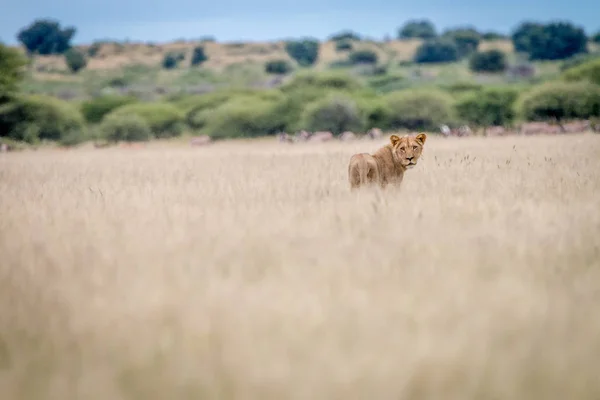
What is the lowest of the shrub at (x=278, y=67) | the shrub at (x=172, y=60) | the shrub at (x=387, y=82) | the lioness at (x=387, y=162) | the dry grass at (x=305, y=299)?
the dry grass at (x=305, y=299)

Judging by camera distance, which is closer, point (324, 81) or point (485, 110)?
point (485, 110)

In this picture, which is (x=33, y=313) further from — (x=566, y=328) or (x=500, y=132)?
(x=500, y=132)

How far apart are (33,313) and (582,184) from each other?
6843 millimetres

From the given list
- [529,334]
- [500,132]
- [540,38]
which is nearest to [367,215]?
[529,334]

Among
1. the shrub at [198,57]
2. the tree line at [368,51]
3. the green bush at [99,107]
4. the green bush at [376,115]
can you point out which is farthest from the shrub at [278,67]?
the green bush at [376,115]

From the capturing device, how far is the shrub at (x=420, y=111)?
36.2 meters

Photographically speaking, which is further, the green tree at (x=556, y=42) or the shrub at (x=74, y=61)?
the green tree at (x=556, y=42)

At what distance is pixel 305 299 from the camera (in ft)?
12.1

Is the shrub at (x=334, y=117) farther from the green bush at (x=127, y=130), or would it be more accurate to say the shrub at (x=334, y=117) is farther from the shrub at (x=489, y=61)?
the shrub at (x=489, y=61)

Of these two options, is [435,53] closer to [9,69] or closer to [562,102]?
[562,102]

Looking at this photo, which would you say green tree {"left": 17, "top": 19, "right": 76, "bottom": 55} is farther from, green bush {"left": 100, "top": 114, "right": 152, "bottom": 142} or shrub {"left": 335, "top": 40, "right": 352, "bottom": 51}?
green bush {"left": 100, "top": 114, "right": 152, "bottom": 142}

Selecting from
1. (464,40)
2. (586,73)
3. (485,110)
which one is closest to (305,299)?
(485,110)

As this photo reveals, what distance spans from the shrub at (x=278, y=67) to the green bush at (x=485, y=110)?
51191 millimetres

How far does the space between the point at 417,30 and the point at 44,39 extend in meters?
74.9
